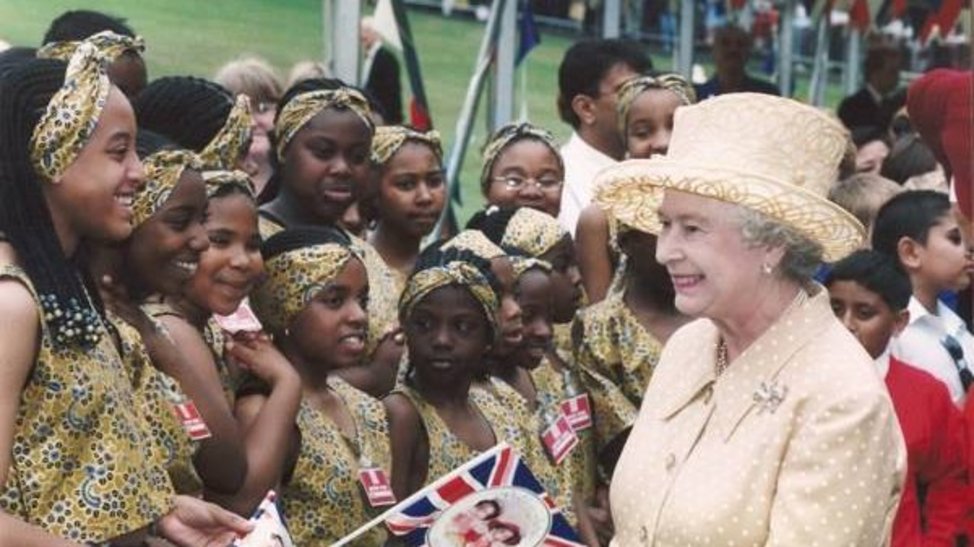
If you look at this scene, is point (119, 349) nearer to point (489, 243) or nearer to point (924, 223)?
point (489, 243)

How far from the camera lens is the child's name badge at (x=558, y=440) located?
6544mm

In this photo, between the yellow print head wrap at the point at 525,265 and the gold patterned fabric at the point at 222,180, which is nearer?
the gold patterned fabric at the point at 222,180

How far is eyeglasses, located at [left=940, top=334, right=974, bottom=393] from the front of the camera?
309 inches

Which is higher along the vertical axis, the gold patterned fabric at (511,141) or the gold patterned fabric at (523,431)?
the gold patterned fabric at (511,141)

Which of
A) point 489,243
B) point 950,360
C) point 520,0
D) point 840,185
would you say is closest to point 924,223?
point 950,360

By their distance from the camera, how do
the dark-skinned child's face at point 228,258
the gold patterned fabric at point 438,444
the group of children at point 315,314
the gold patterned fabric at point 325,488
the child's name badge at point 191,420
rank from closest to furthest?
the group of children at point 315,314 < the child's name badge at point 191,420 < the dark-skinned child's face at point 228,258 < the gold patterned fabric at point 325,488 < the gold patterned fabric at point 438,444

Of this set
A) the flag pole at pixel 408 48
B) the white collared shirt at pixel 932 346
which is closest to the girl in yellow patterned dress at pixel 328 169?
the white collared shirt at pixel 932 346

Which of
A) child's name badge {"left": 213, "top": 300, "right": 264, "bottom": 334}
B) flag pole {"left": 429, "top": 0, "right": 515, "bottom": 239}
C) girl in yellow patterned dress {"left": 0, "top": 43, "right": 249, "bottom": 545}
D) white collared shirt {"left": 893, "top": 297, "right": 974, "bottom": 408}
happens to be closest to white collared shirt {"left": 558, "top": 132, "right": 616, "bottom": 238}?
flag pole {"left": 429, "top": 0, "right": 515, "bottom": 239}

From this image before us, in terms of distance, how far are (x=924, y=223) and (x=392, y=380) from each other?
96.0 inches

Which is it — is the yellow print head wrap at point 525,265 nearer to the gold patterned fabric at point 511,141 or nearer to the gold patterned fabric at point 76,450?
the gold patterned fabric at point 511,141

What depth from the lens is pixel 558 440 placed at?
6570mm

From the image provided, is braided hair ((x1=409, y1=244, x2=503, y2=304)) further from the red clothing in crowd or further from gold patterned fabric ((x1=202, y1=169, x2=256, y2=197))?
the red clothing in crowd

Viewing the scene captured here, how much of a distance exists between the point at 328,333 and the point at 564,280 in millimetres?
1567

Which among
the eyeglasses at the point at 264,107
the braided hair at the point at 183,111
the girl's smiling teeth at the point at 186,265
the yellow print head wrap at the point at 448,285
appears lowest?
the yellow print head wrap at the point at 448,285
